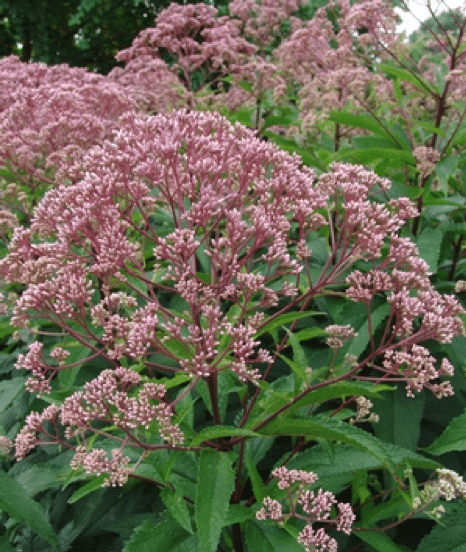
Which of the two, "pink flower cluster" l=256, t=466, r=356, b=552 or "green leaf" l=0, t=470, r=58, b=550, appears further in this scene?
"green leaf" l=0, t=470, r=58, b=550

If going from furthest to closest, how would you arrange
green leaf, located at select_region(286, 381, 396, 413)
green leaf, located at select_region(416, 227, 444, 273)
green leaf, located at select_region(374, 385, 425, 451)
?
green leaf, located at select_region(416, 227, 444, 273)
green leaf, located at select_region(374, 385, 425, 451)
green leaf, located at select_region(286, 381, 396, 413)

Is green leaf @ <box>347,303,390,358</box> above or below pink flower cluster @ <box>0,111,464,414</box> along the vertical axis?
below

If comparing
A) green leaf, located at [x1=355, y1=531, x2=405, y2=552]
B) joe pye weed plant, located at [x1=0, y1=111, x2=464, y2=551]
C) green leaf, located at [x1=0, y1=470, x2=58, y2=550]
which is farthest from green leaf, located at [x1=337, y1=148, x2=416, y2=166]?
green leaf, located at [x1=0, y1=470, x2=58, y2=550]

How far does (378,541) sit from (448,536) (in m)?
0.27

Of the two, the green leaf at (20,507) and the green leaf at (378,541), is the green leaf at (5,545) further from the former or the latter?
the green leaf at (378,541)

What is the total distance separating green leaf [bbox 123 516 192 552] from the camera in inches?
72.1

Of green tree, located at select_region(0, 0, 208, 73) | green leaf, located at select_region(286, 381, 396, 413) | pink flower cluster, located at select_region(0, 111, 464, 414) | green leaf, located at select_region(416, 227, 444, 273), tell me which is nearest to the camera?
green leaf, located at select_region(286, 381, 396, 413)

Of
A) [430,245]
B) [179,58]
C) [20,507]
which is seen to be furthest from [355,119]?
[179,58]

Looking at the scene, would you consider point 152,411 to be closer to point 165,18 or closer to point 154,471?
point 154,471

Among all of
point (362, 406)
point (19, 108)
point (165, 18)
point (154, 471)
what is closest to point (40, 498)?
point (154, 471)

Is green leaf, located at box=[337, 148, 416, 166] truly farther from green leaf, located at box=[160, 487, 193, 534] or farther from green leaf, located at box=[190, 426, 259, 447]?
green leaf, located at box=[160, 487, 193, 534]

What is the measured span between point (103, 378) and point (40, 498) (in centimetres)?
130

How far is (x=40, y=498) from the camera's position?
8.84 ft

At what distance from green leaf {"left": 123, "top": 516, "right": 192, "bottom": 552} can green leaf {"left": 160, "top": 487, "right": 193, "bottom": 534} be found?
0.06 metres
